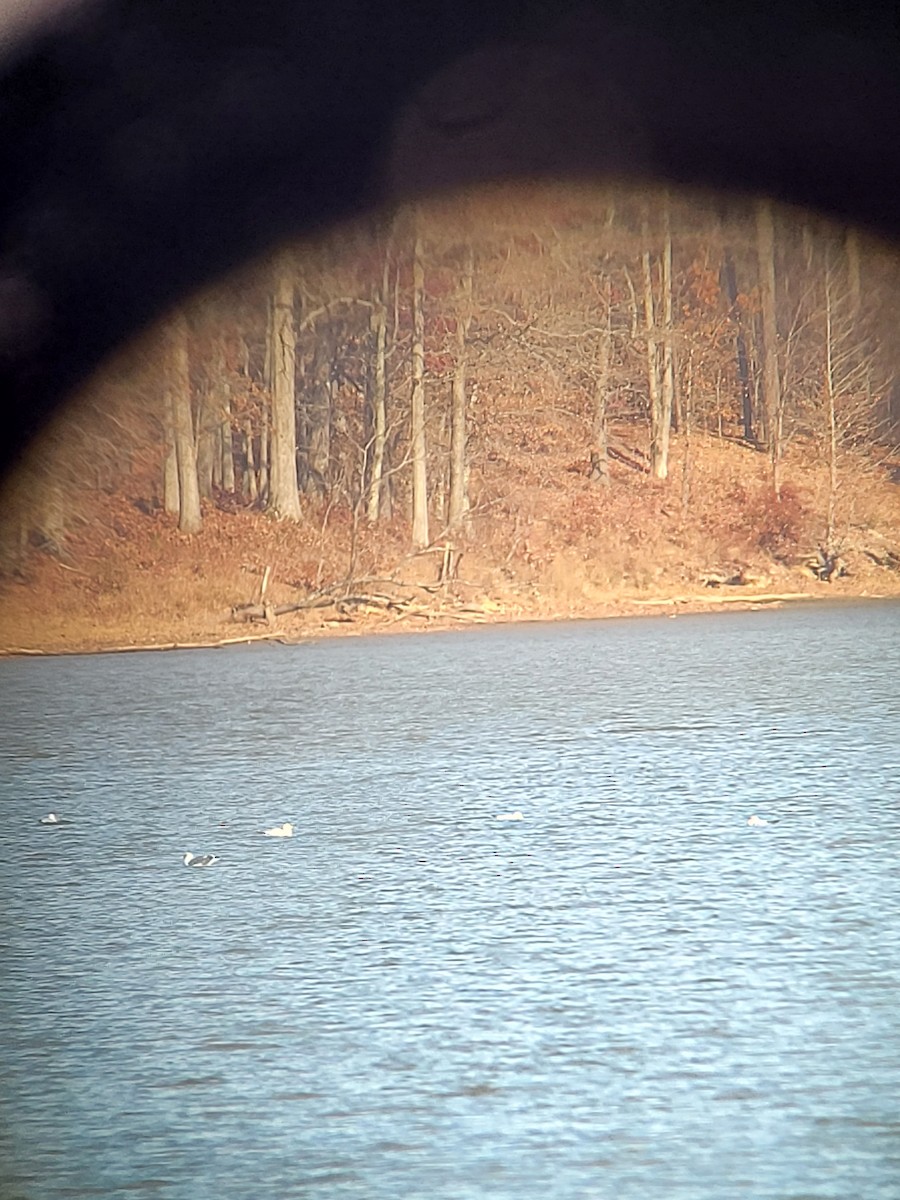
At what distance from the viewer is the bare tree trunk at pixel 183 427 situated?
70.0ft

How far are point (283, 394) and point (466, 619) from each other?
6.48 meters

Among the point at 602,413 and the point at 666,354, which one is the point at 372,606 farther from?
the point at 666,354

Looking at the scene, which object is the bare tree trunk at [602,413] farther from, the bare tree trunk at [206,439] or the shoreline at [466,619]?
the bare tree trunk at [206,439]

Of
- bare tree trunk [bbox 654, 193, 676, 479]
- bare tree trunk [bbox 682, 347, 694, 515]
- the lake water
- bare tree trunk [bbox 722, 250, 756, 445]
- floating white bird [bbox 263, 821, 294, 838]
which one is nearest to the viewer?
the lake water

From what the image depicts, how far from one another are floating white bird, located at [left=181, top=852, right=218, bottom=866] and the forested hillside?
1251 cm

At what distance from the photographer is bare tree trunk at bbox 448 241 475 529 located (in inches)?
869

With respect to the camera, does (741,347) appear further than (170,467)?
Yes

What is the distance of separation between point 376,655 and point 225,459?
1158 centimetres

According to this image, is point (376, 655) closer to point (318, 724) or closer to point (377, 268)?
point (318, 724)

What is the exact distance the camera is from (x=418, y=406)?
23.4 metres

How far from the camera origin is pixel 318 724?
850 centimetres

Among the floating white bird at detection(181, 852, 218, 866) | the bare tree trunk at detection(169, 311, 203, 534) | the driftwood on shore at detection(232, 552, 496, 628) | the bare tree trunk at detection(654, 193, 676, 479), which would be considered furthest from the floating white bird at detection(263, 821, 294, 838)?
the bare tree trunk at detection(654, 193, 676, 479)

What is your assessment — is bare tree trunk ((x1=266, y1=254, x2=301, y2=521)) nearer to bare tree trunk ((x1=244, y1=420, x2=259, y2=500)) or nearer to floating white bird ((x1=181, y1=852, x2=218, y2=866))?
bare tree trunk ((x1=244, y1=420, x2=259, y2=500))

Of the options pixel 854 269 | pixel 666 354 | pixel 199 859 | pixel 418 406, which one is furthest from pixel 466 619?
pixel 199 859
